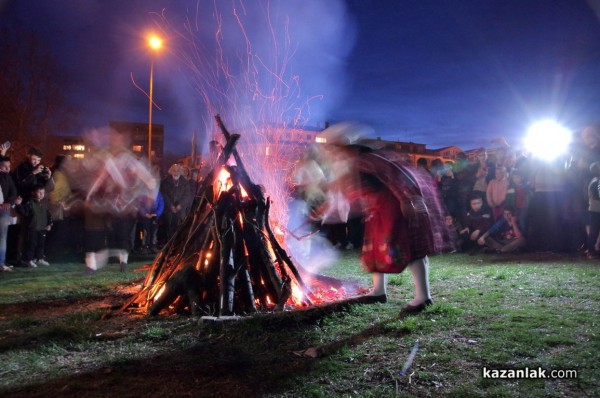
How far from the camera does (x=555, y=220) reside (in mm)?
11445

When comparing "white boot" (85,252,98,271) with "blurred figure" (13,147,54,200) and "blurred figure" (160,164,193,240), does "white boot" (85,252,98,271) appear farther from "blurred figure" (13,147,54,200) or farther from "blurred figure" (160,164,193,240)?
"blurred figure" (160,164,193,240)

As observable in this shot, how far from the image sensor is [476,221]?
12.9 metres

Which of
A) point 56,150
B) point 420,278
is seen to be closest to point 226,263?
point 420,278

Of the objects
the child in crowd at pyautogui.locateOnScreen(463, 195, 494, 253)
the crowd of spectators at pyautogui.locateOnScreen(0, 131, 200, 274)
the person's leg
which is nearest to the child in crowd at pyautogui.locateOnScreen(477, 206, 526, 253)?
the child in crowd at pyautogui.locateOnScreen(463, 195, 494, 253)

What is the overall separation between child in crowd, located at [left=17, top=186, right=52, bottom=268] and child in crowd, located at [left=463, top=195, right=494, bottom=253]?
10.9 metres

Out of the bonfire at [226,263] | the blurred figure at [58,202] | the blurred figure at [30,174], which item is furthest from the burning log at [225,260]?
the blurred figure at [58,202]

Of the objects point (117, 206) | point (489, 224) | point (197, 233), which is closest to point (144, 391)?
point (197, 233)

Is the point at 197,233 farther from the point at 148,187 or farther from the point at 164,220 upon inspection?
the point at 164,220

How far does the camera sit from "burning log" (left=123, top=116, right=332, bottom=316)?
623cm

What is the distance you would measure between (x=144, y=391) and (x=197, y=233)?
3452 mm

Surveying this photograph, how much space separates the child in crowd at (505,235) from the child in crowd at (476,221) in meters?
0.18

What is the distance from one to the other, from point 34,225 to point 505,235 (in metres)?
11.9

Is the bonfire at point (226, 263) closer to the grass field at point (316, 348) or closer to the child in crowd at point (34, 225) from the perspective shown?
the grass field at point (316, 348)

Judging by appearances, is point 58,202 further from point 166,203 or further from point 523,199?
point 523,199
